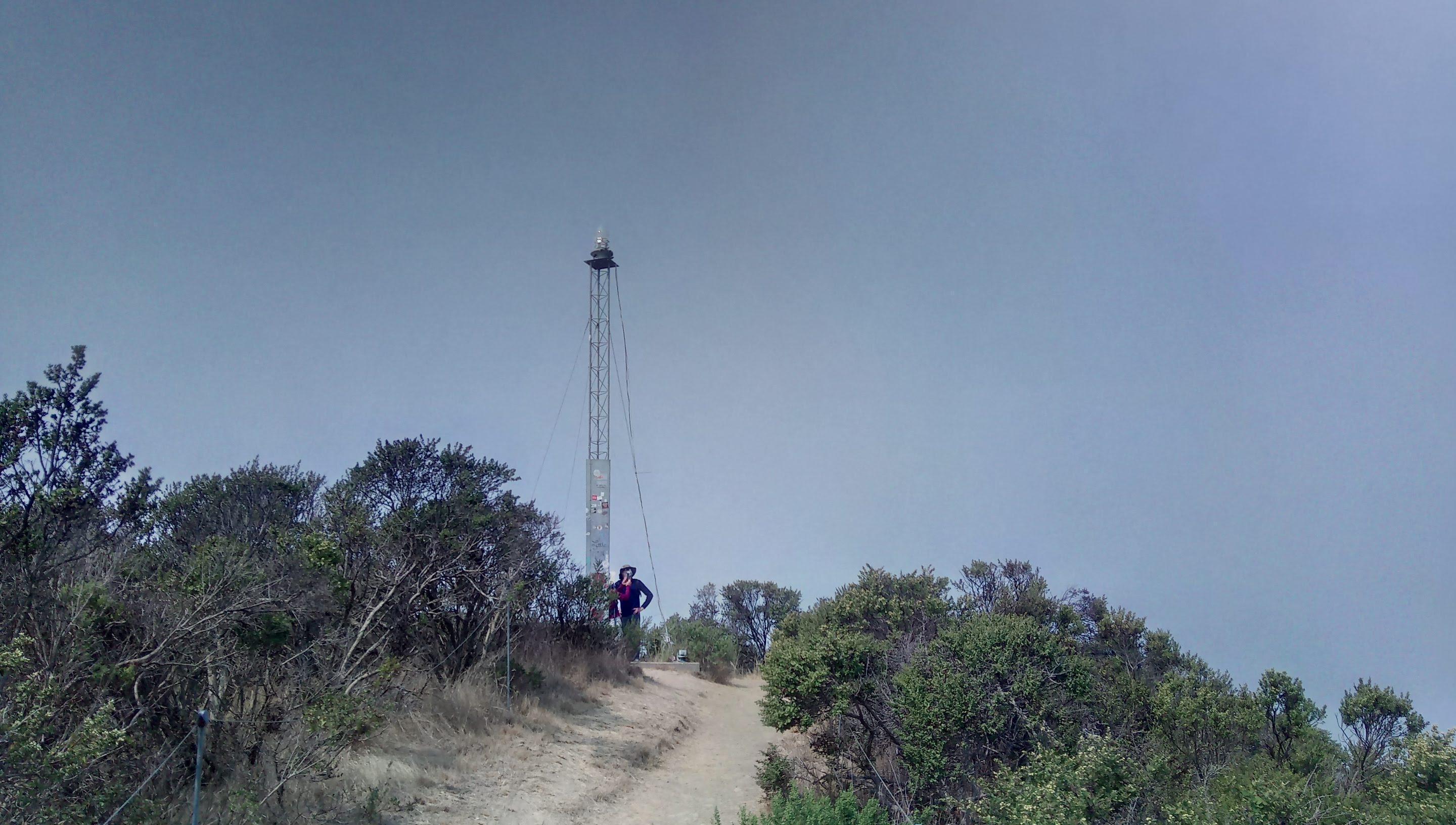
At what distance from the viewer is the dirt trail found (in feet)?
32.8

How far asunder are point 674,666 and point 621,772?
10.4 metres

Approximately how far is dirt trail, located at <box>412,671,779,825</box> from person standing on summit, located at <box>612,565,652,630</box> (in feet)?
16.2

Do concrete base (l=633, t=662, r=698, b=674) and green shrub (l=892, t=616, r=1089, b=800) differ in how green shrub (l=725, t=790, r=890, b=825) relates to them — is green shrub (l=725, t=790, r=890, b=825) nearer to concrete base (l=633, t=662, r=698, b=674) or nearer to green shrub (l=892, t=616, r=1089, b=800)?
green shrub (l=892, t=616, r=1089, b=800)

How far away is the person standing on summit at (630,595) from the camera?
882 inches

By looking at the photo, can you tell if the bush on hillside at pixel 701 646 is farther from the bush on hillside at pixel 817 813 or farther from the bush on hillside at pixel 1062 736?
the bush on hillside at pixel 817 813

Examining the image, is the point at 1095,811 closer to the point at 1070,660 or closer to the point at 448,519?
the point at 1070,660

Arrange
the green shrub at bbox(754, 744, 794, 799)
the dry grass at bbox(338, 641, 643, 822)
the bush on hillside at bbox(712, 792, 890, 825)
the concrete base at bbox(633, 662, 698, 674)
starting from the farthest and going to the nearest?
the concrete base at bbox(633, 662, 698, 674) < the green shrub at bbox(754, 744, 794, 799) < the dry grass at bbox(338, 641, 643, 822) < the bush on hillside at bbox(712, 792, 890, 825)

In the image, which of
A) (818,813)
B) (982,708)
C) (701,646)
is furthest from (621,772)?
(701,646)

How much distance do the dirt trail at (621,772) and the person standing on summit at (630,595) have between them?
16.2 feet

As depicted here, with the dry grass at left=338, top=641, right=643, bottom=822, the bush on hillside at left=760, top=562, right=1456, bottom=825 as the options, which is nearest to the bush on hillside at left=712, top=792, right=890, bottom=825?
the bush on hillside at left=760, top=562, right=1456, bottom=825

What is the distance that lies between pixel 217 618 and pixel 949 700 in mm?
7985

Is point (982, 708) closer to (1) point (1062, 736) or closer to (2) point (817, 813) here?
(1) point (1062, 736)

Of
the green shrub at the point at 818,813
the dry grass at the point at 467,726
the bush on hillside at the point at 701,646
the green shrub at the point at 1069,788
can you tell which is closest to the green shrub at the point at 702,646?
the bush on hillside at the point at 701,646

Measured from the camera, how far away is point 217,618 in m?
7.25
